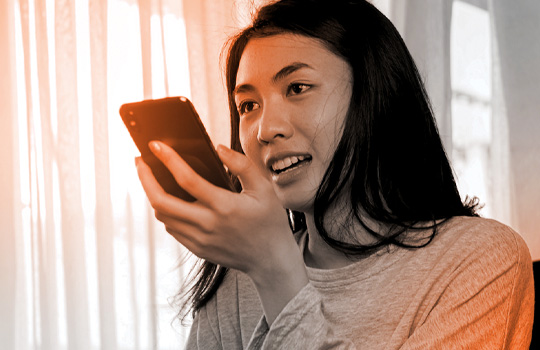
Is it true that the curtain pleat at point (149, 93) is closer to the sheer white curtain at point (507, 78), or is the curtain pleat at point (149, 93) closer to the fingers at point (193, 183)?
the sheer white curtain at point (507, 78)

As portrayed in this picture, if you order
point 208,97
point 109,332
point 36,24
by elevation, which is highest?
point 36,24

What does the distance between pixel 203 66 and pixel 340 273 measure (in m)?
1.40

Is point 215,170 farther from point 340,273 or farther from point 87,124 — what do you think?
point 87,124

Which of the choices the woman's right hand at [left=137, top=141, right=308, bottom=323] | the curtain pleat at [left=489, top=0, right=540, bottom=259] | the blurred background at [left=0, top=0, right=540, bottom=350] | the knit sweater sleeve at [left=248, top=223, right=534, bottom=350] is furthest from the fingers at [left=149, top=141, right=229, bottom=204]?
the curtain pleat at [left=489, top=0, right=540, bottom=259]

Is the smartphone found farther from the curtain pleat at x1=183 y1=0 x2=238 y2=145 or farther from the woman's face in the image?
the curtain pleat at x1=183 y1=0 x2=238 y2=145

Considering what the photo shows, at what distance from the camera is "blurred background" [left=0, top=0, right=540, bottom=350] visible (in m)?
2.12

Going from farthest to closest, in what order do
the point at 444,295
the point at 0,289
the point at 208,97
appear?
1. the point at 208,97
2. the point at 0,289
3. the point at 444,295

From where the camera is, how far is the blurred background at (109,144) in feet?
6.95

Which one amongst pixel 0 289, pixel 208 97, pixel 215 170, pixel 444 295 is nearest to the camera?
pixel 215 170

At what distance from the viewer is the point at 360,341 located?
92 centimetres

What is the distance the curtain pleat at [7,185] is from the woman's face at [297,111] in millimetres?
1405

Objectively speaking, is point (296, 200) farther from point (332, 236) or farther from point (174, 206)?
point (174, 206)

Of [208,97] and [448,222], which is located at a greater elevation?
[208,97]

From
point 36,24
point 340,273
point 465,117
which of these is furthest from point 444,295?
point 36,24
